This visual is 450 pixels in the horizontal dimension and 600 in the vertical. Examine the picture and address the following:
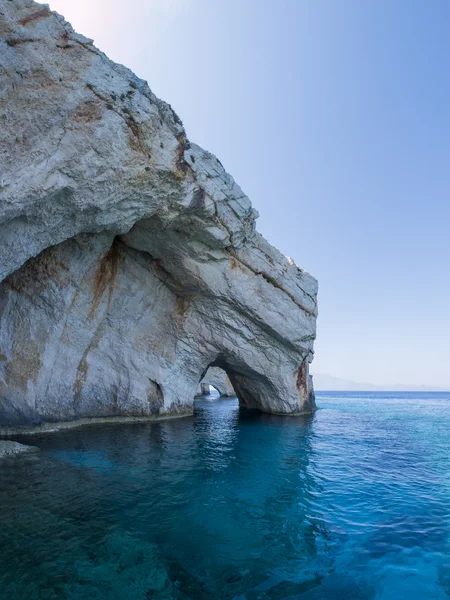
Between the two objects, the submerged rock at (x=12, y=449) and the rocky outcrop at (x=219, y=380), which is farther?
the rocky outcrop at (x=219, y=380)

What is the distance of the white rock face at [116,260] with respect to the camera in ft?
34.4

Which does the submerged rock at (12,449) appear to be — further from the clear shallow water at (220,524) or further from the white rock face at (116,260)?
the white rock face at (116,260)

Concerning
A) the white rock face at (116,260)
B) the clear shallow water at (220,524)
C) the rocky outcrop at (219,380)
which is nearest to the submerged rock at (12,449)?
the clear shallow water at (220,524)

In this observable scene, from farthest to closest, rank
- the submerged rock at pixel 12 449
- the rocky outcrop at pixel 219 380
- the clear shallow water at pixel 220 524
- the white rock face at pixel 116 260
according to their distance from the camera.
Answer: the rocky outcrop at pixel 219 380
the submerged rock at pixel 12 449
the white rock face at pixel 116 260
the clear shallow water at pixel 220 524

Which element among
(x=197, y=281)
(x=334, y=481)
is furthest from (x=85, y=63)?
(x=334, y=481)

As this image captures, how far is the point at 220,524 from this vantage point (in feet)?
25.0

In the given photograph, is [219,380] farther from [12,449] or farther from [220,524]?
[220,524]

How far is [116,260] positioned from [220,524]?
15.5 metres

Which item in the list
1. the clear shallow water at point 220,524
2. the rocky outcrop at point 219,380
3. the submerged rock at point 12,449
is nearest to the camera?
the clear shallow water at point 220,524

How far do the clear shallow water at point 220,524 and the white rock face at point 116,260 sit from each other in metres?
5.71

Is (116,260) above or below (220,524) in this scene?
above

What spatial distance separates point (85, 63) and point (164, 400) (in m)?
19.1

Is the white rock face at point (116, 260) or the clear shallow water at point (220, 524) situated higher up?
the white rock face at point (116, 260)

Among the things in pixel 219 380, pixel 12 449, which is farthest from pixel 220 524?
pixel 219 380
